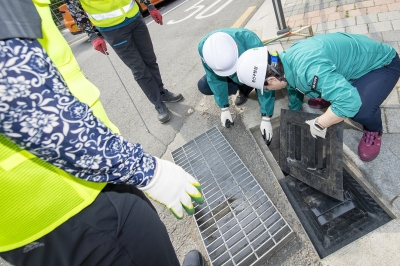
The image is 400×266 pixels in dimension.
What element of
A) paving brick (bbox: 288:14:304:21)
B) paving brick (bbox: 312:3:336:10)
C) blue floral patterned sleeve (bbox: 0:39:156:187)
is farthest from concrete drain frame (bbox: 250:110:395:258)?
paving brick (bbox: 312:3:336:10)

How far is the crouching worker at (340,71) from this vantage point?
1.74 meters

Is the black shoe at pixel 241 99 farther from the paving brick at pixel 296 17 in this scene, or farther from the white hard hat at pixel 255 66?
the paving brick at pixel 296 17

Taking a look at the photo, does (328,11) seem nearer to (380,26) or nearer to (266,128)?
(380,26)

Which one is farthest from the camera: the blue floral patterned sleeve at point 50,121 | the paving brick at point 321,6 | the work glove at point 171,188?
the paving brick at point 321,6

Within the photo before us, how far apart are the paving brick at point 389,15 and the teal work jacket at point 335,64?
1772 mm

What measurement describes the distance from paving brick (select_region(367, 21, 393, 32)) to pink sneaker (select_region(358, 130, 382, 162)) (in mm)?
1910

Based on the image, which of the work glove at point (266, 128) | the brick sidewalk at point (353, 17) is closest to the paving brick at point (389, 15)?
the brick sidewalk at point (353, 17)

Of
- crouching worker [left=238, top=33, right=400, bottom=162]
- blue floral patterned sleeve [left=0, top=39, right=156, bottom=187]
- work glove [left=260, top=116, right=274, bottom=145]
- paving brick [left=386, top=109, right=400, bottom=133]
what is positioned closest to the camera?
blue floral patterned sleeve [left=0, top=39, right=156, bottom=187]

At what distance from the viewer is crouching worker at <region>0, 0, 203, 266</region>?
621 mm

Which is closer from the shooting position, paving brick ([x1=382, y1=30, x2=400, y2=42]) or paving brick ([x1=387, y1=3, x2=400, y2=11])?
paving brick ([x1=382, y1=30, x2=400, y2=42])

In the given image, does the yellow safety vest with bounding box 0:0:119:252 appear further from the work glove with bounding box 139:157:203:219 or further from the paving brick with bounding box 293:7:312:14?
the paving brick with bounding box 293:7:312:14

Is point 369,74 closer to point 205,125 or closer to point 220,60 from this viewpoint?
point 220,60

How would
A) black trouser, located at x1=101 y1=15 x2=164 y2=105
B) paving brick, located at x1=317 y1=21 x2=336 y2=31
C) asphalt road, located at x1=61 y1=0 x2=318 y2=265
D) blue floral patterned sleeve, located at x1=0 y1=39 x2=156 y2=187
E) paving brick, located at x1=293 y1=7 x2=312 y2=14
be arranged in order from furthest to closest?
paving brick, located at x1=293 y1=7 x2=312 y2=14 < paving brick, located at x1=317 y1=21 x2=336 y2=31 < black trouser, located at x1=101 y1=15 x2=164 y2=105 < asphalt road, located at x1=61 y1=0 x2=318 y2=265 < blue floral patterned sleeve, located at x1=0 y1=39 x2=156 y2=187

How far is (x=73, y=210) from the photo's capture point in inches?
32.3
